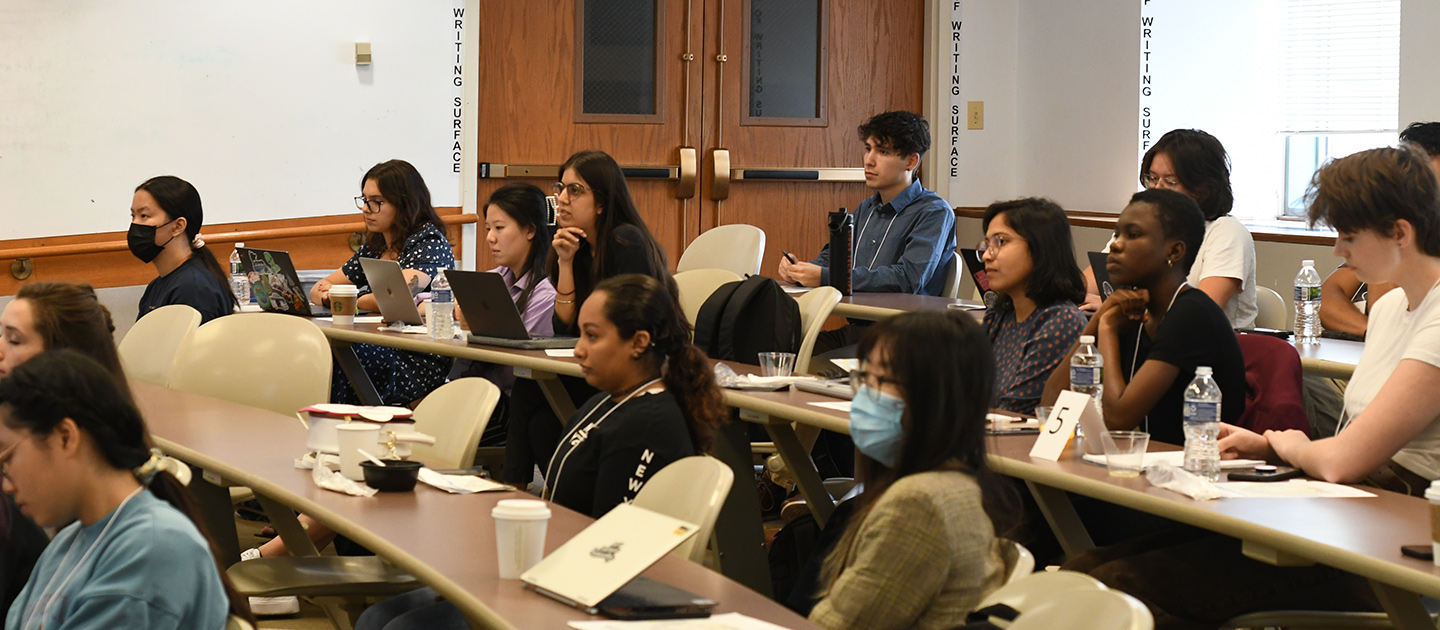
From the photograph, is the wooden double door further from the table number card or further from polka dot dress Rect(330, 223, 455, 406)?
the table number card

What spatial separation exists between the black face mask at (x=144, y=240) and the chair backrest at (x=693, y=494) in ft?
10.7

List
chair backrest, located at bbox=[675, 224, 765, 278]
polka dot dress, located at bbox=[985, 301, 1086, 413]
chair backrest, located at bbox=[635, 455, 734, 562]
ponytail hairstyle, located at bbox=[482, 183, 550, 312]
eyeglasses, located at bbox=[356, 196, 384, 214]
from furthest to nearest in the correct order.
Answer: chair backrest, located at bbox=[675, 224, 765, 278] < eyeglasses, located at bbox=[356, 196, 384, 214] < ponytail hairstyle, located at bbox=[482, 183, 550, 312] < polka dot dress, located at bbox=[985, 301, 1086, 413] < chair backrest, located at bbox=[635, 455, 734, 562]

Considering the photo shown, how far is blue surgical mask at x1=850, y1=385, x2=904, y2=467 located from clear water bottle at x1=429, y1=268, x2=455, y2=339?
2667 mm

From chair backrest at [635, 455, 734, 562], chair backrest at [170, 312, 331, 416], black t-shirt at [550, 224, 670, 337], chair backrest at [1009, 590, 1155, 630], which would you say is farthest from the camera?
black t-shirt at [550, 224, 670, 337]

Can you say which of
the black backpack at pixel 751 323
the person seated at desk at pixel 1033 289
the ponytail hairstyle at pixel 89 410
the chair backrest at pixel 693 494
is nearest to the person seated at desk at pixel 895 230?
the black backpack at pixel 751 323

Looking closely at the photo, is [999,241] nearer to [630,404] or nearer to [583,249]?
[630,404]

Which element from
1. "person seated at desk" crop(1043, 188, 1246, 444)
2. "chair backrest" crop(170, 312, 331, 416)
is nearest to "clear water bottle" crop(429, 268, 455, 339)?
"chair backrest" crop(170, 312, 331, 416)

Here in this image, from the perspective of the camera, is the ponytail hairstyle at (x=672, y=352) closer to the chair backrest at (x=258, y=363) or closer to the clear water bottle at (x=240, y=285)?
the chair backrest at (x=258, y=363)

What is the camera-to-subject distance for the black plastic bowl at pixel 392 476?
2.46m

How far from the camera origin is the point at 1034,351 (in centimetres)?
325

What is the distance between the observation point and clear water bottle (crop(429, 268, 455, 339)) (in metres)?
4.39

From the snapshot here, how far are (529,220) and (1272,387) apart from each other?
2.51m

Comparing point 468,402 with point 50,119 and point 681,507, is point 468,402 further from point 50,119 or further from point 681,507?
point 50,119

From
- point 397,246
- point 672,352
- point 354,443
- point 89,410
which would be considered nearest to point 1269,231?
point 397,246
